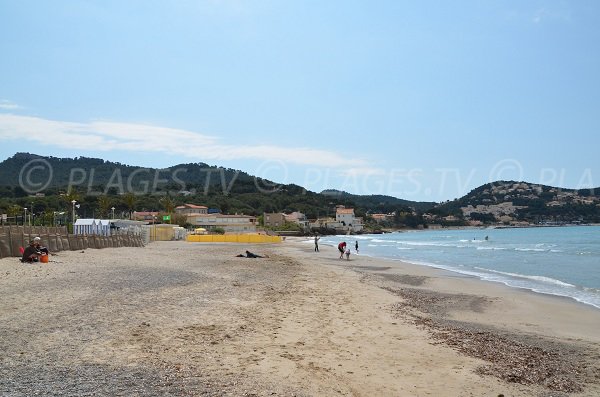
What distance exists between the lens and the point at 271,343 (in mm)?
7957

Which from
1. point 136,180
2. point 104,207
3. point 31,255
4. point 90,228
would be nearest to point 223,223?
point 104,207

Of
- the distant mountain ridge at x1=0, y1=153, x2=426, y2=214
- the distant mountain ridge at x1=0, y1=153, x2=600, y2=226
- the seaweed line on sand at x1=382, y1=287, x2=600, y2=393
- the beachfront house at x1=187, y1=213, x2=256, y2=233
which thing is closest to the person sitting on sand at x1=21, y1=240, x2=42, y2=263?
the seaweed line on sand at x1=382, y1=287, x2=600, y2=393

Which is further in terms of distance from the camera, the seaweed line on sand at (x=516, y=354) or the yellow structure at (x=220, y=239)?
the yellow structure at (x=220, y=239)

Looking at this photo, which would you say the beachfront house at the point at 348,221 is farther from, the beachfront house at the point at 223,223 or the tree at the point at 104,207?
the tree at the point at 104,207

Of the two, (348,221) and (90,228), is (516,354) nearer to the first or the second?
(90,228)

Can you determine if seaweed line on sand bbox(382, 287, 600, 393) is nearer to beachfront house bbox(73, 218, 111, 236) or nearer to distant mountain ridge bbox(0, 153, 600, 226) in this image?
beachfront house bbox(73, 218, 111, 236)

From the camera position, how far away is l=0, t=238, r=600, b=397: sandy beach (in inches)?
229

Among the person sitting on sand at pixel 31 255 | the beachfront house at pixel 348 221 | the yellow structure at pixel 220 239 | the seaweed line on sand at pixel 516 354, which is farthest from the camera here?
the beachfront house at pixel 348 221

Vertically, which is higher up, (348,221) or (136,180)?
(136,180)

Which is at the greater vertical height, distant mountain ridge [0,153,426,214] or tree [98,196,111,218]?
distant mountain ridge [0,153,426,214]

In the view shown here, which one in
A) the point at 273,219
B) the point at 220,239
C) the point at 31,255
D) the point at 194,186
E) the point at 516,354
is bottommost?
the point at 220,239

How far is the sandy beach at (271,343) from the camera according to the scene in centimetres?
580

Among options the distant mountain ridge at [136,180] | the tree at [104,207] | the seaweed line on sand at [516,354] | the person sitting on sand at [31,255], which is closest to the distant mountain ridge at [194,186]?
the distant mountain ridge at [136,180]

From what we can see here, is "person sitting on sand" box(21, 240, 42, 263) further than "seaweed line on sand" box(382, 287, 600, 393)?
Yes
